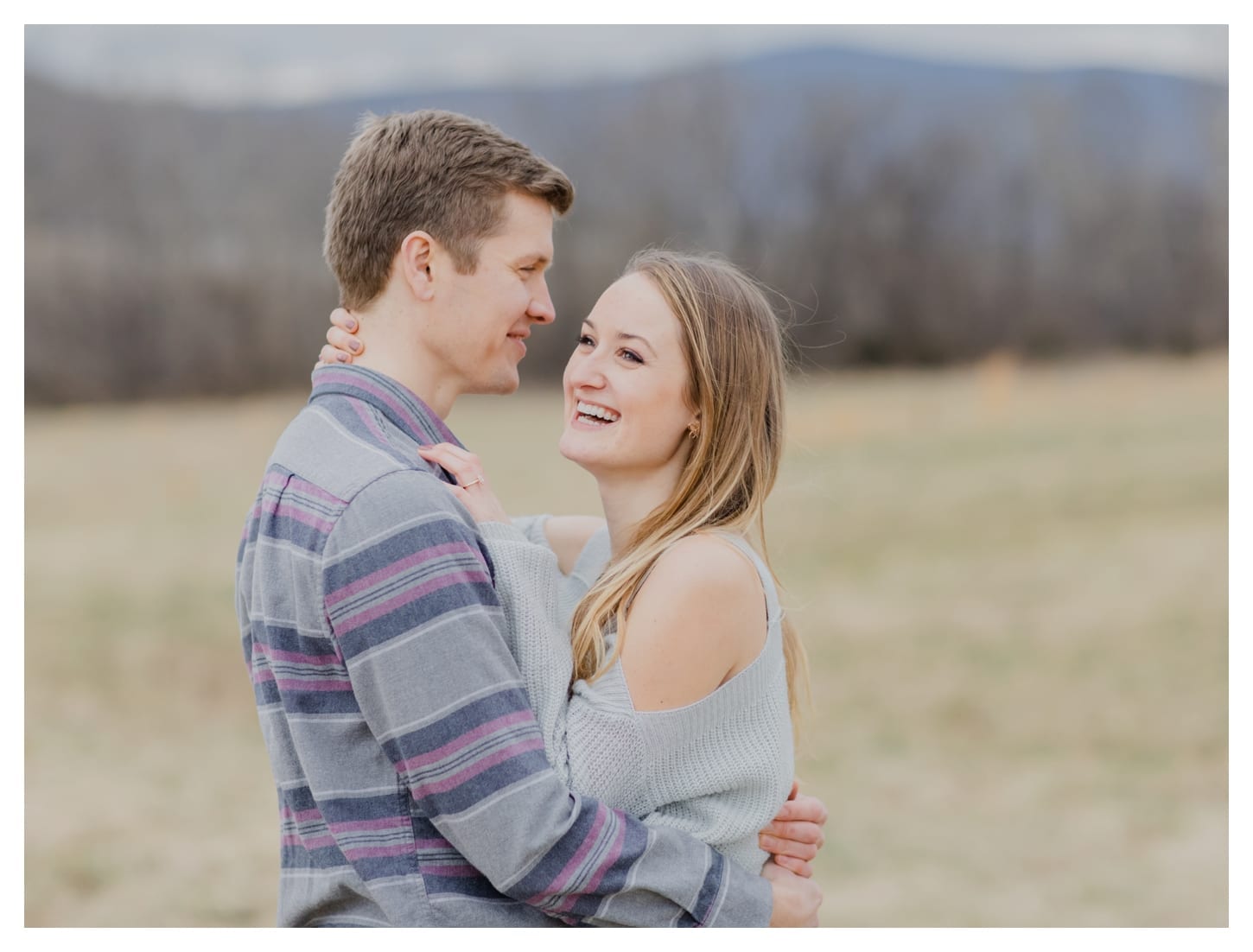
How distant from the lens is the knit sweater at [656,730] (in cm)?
174

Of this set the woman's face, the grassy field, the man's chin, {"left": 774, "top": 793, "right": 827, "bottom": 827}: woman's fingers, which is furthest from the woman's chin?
the grassy field

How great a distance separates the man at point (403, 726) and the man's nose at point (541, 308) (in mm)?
284

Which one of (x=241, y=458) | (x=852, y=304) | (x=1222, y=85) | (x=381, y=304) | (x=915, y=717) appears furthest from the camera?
(x=852, y=304)

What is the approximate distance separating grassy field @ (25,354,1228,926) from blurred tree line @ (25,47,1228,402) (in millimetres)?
693

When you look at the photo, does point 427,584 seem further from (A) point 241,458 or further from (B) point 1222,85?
(B) point 1222,85

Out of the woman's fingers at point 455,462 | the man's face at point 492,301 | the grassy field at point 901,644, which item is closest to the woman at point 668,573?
the woman's fingers at point 455,462

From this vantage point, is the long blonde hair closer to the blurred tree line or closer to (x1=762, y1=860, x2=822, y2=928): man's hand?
(x1=762, y1=860, x2=822, y2=928): man's hand

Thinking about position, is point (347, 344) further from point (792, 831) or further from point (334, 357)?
point (792, 831)

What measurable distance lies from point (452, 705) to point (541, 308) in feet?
2.47

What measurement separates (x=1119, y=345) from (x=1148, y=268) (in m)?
1.01

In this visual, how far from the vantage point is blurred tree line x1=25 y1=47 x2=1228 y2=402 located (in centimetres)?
1345

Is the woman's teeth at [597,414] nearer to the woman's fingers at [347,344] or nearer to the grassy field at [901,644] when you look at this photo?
the woman's fingers at [347,344]

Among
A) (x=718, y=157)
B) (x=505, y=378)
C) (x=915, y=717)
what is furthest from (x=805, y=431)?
(x=505, y=378)

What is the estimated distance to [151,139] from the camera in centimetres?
1439
